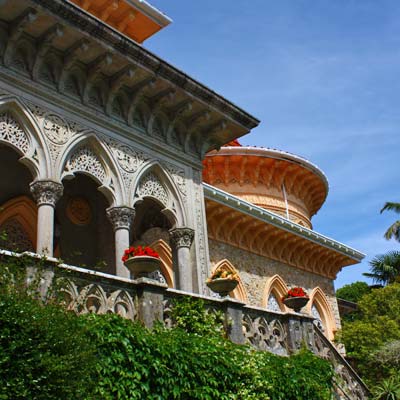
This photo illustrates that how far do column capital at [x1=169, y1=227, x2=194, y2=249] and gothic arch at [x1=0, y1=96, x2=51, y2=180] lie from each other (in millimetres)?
3086

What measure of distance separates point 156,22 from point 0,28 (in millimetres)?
5889

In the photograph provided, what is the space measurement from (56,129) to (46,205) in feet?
4.31

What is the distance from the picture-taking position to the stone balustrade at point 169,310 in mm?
7230

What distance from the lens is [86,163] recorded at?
34.7 feet

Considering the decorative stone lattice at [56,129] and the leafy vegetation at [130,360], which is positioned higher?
the decorative stone lattice at [56,129]

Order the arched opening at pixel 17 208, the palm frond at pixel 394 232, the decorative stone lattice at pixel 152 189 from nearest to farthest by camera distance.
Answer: the decorative stone lattice at pixel 152 189
the arched opening at pixel 17 208
the palm frond at pixel 394 232

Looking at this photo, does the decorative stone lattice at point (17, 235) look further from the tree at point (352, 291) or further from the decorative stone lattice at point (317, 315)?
the tree at point (352, 291)

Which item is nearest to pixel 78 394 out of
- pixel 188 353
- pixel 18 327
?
pixel 18 327

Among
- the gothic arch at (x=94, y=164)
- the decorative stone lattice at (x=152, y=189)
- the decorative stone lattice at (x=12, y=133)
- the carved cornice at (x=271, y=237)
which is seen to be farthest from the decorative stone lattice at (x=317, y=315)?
the decorative stone lattice at (x=12, y=133)

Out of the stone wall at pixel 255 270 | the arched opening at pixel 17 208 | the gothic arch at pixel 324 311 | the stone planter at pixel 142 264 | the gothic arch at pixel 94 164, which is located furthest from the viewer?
the gothic arch at pixel 324 311

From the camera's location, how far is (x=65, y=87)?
34.8ft

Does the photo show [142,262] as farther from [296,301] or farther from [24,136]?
[296,301]

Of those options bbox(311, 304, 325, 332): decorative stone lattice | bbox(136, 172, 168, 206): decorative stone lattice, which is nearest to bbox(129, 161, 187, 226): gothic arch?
bbox(136, 172, 168, 206): decorative stone lattice

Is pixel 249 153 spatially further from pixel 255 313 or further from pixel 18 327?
pixel 18 327
